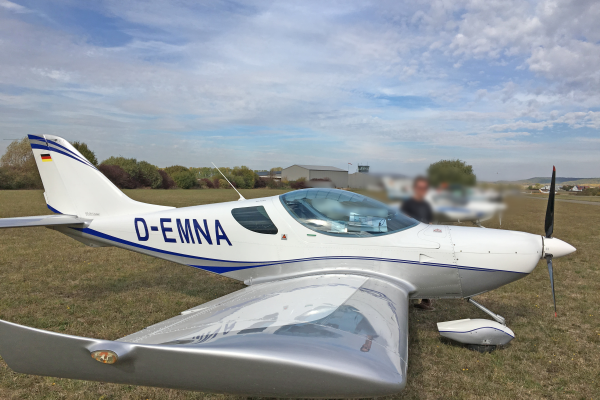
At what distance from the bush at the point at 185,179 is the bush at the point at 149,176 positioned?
8.95 ft

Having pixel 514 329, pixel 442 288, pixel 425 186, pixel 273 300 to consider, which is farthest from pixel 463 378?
pixel 425 186

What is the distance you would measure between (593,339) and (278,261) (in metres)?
4.15

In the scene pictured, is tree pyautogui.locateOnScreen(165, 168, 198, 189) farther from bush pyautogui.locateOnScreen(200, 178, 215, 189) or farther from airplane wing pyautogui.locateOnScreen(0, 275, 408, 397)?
airplane wing pyautogui.locateOnScreen(0, 275, 408, 397)

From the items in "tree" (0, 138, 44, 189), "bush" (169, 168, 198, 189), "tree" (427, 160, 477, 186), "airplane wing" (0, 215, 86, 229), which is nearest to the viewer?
"airplane wing" (0, 215, 86, 229)

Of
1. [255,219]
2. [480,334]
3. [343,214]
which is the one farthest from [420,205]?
[255,219]

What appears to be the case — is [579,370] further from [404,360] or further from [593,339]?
[404,360]

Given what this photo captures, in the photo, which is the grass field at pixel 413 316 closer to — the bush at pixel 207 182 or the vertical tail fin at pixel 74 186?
the vertical tail fin at pixel 74 186

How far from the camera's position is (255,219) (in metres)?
4.56

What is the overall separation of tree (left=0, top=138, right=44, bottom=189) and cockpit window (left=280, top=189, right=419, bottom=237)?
1889 inches

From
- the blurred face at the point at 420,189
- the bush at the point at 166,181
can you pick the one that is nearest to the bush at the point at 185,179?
the bush at the point at 166,181

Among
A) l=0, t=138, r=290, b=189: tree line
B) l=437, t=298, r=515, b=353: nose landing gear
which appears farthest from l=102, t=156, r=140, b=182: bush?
l=437, t=298, r=515, b=353: nose landing gear

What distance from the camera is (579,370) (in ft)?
12.2

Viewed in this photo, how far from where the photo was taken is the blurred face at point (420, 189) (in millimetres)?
5612

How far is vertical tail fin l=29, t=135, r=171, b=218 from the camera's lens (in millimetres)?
5438
